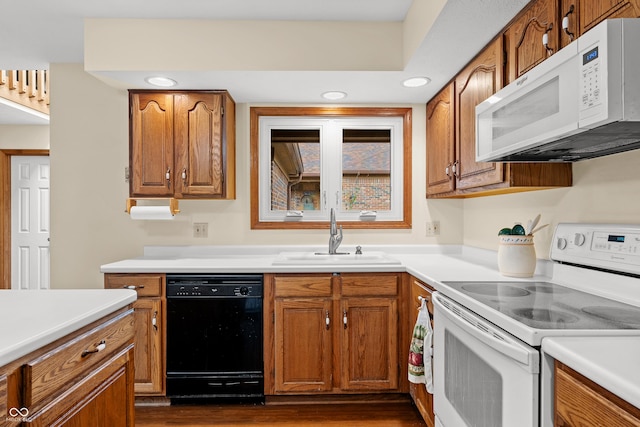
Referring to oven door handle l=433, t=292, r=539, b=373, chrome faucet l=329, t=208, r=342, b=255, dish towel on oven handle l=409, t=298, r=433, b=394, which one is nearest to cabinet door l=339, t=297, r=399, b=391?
dish towel on oven handle l=409, t=298, r=433, b=394

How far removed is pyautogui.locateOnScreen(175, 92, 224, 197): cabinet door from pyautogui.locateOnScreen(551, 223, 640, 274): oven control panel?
202cm

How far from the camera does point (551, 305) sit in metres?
1.32

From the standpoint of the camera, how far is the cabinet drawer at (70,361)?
915 mm

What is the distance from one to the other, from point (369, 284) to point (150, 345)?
1383 mm

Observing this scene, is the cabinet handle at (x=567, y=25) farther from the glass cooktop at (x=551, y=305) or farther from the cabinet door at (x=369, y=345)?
the cabinet door at (x=369, y=345)

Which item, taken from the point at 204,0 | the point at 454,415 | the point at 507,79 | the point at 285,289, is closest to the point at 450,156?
the point at 507,79

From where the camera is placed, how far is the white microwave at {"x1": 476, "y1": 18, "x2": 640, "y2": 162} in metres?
0.98

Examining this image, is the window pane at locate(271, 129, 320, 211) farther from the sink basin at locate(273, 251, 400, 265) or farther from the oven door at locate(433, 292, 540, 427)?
the oven door at locate(433, 292, 540, 427)

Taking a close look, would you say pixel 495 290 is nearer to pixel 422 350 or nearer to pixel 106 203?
pixel 422 350

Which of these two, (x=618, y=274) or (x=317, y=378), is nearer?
(x=618, y=274)

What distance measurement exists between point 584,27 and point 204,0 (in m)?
1.82

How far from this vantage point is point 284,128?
3.00m

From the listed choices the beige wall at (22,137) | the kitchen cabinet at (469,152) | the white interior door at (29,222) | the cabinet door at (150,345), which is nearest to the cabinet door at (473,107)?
the kitchen cabinet at (469,152)

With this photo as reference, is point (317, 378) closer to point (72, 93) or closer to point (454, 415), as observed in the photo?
point (454, 415)
